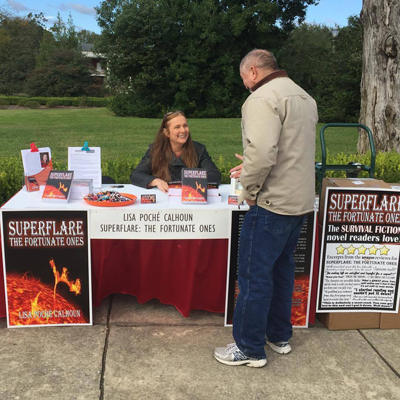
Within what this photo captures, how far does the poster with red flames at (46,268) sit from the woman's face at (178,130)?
1.20m

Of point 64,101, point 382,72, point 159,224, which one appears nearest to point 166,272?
point 159,224

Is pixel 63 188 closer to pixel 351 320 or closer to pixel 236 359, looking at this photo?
pixel 236 359

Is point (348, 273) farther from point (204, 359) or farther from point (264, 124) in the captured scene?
point (264, 124)

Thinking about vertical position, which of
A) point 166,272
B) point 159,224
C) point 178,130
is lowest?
point 166,272

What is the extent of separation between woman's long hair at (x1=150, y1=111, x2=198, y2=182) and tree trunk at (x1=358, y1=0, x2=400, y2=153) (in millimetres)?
3976

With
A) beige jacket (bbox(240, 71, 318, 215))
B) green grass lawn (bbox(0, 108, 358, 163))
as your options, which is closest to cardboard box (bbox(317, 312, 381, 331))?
beige jacket (bbox(240, 71, 318, 215))

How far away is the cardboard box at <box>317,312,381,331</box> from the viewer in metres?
3.14

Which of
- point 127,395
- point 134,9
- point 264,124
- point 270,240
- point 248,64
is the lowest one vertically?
point 127,395

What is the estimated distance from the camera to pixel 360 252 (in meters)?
3.04

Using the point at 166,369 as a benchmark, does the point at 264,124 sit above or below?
above

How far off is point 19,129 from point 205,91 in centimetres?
1084

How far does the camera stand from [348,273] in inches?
121

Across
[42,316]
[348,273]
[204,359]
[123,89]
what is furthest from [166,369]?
[123,89]

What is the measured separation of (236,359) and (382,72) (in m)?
5.36
